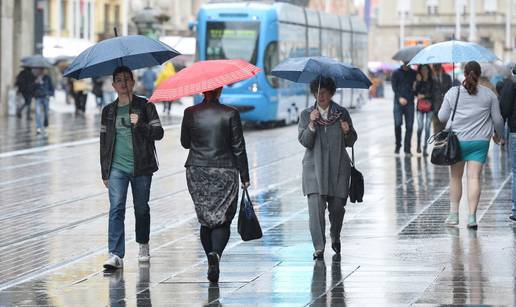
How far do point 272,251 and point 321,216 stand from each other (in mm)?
787

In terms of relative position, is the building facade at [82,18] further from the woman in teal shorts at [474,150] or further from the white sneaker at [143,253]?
the white sneaker at [143,253]

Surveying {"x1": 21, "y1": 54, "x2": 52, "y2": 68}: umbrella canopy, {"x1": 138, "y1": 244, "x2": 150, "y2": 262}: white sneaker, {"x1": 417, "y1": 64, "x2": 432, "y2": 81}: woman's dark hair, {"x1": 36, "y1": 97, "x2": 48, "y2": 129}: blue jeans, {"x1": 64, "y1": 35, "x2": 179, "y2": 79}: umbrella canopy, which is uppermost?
{"x1": 64, "y1": 35, "x2": 179, "y2": 79}: umbrella canopy

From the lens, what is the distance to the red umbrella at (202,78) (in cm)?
1087

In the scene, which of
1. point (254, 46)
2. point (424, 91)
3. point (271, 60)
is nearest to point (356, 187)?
point (424, 91)

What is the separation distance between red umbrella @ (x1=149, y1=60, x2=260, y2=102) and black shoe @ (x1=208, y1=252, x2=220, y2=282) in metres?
1.20

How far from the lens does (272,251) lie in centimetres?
1281

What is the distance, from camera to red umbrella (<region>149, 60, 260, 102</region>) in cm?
1087

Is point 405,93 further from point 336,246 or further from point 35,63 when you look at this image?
point 35,63

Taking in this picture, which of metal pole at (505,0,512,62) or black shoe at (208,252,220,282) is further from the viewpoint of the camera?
metal pole at (505,0,512,62)

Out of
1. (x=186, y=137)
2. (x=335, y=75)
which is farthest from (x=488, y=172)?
(x=186, y=137)

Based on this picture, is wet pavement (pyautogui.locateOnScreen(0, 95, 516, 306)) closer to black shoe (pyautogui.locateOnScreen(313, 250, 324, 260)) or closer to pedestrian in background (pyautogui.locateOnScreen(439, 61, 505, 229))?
black shoe (pyautogui.locateOnScreen(313, 250, 324, 260))

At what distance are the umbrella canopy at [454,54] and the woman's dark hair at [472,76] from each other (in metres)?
1.08

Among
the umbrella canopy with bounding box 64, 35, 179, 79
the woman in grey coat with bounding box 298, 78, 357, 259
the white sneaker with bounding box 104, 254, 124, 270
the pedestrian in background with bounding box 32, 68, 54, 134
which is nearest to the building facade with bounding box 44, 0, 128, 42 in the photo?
the pedestrian in background with bounding box 32, 68, 54, 134

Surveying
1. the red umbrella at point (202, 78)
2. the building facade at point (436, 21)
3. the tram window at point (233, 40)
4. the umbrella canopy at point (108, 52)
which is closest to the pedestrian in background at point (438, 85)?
the tram window at point (233, 40)
